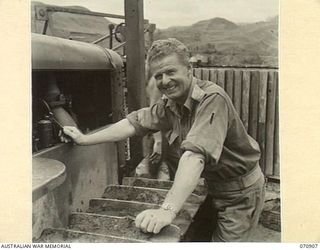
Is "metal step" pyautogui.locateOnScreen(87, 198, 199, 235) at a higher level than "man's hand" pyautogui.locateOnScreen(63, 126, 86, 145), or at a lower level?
lower

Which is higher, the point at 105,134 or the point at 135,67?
the point at 135,67

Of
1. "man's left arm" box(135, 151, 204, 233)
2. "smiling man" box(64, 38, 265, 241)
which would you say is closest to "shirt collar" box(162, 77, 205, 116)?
"smiling man" box(64, 38, 265, 241)

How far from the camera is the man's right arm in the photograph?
2.96ft

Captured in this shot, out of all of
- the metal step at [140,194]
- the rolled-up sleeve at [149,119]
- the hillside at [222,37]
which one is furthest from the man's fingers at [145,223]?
the hillside at [222,37]

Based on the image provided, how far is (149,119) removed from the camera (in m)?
0.89

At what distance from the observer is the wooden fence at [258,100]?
920 mm

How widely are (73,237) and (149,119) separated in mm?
268

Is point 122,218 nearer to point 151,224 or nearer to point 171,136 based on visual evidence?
point 151,224

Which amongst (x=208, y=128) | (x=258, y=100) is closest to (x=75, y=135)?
(x=208, y=128)

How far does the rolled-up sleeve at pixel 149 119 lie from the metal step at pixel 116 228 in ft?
0.64

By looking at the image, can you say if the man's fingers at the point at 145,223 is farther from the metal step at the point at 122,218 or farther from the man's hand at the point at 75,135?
the man's hand at the point at 75,135

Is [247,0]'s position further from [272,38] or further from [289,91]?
[289,91]

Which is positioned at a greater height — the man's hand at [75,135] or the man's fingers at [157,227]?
the man's hand at [75,135]

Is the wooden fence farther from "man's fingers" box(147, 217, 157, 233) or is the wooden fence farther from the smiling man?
"man's fingers" box(147, 217, 157, 233)
